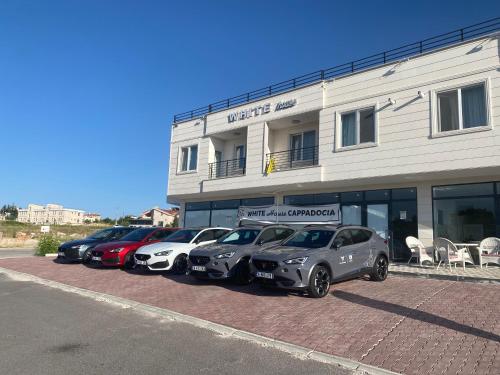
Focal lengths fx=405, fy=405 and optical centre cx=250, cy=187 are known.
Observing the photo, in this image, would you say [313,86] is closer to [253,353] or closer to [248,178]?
[248,178]

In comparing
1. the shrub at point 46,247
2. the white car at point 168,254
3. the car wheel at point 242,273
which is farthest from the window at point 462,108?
the shrub at point 46,247

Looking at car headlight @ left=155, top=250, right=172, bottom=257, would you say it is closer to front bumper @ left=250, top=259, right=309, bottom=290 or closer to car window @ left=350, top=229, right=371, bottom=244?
front bumper @ left=250, top=259, right=309, bottom=290

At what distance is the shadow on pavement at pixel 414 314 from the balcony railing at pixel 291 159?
9310mm

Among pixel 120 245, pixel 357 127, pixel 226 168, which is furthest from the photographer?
pixel 226 168

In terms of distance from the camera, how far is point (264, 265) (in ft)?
29.6

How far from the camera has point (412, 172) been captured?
44.6ft

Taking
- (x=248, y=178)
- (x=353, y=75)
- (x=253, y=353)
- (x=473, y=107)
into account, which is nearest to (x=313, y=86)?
(x=353, y=75)

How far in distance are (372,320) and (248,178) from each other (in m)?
12.2

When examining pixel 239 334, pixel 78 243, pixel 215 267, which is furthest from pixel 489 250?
pixel 78 243

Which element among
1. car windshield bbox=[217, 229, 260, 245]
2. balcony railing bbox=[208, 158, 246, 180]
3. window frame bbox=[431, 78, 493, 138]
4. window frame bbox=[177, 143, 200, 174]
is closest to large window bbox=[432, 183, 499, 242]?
window frame bbox=[431, 78, 493, 138]

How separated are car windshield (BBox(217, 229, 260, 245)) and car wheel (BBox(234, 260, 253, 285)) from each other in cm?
82

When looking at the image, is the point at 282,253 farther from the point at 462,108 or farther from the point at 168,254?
the point at 462,108

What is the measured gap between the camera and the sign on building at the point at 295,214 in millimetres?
15531

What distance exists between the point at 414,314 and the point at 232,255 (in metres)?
4.56
